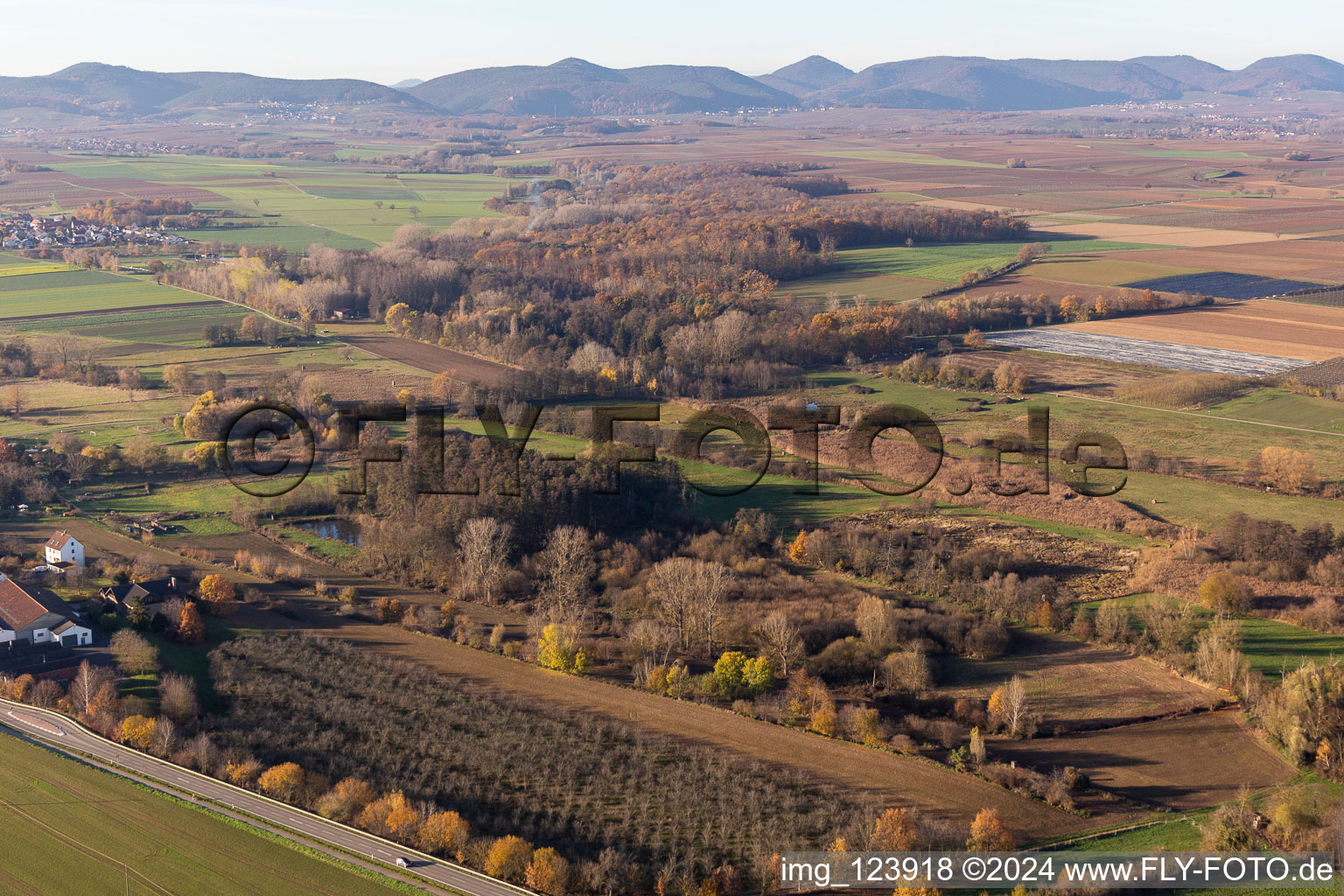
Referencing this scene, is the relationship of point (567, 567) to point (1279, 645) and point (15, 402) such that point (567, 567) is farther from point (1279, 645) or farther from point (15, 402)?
point (15, 402)

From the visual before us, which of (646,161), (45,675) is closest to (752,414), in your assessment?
(45,675)

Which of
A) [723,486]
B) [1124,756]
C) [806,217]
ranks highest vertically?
[806,217]

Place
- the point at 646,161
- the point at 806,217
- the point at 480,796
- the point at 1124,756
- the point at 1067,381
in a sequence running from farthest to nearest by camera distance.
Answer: the point at 646,161, the point at 806,217, the point at 1067,381, the point at 1124,756, the point at 480,796

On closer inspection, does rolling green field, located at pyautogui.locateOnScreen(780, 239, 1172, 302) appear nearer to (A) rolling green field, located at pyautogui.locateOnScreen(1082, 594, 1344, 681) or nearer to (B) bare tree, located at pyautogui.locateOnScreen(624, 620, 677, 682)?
(A) rolling green field, located at pyautogui.locateOnScreen(1082, 594, 1344, 681)

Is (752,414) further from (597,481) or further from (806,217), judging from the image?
(806,217)

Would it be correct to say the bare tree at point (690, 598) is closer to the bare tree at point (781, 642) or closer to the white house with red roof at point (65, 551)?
the bare tree at point (781, 642)

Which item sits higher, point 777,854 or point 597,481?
point 597,481

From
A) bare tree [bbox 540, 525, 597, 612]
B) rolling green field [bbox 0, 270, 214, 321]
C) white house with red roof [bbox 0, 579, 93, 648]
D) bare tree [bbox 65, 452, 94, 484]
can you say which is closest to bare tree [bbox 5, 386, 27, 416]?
bare tree [bbox 65, 452, 94, 484]

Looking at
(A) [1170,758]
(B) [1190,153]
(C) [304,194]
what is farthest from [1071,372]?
(B) [1190,153]
